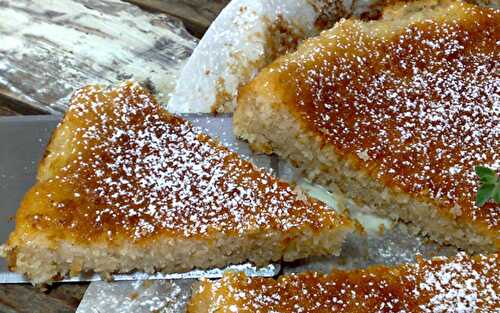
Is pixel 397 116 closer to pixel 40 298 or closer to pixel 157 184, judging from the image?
pixel 157 184

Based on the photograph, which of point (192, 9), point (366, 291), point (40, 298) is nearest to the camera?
point (366, 291)

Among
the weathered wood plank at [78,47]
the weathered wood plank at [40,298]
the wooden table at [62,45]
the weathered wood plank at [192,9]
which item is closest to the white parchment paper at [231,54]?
the weathered wood plank at [78,47]

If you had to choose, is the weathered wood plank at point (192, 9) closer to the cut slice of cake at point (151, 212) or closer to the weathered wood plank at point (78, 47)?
the weathered wood plank at point (78, 47)

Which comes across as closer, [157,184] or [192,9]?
[157,184]

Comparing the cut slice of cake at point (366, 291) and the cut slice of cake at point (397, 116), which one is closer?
the cut slice of cake at point (366, 291)

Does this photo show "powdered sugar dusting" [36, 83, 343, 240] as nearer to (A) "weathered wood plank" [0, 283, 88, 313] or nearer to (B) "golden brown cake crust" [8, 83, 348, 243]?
(B) "golden brown cake crust" [8, 83, 348, 243]

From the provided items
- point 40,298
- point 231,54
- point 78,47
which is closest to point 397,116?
point 231,54

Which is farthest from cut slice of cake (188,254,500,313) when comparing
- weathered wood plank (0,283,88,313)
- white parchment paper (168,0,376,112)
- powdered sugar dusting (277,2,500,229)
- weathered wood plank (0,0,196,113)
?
weathered wood plank (0,0,196,113)
